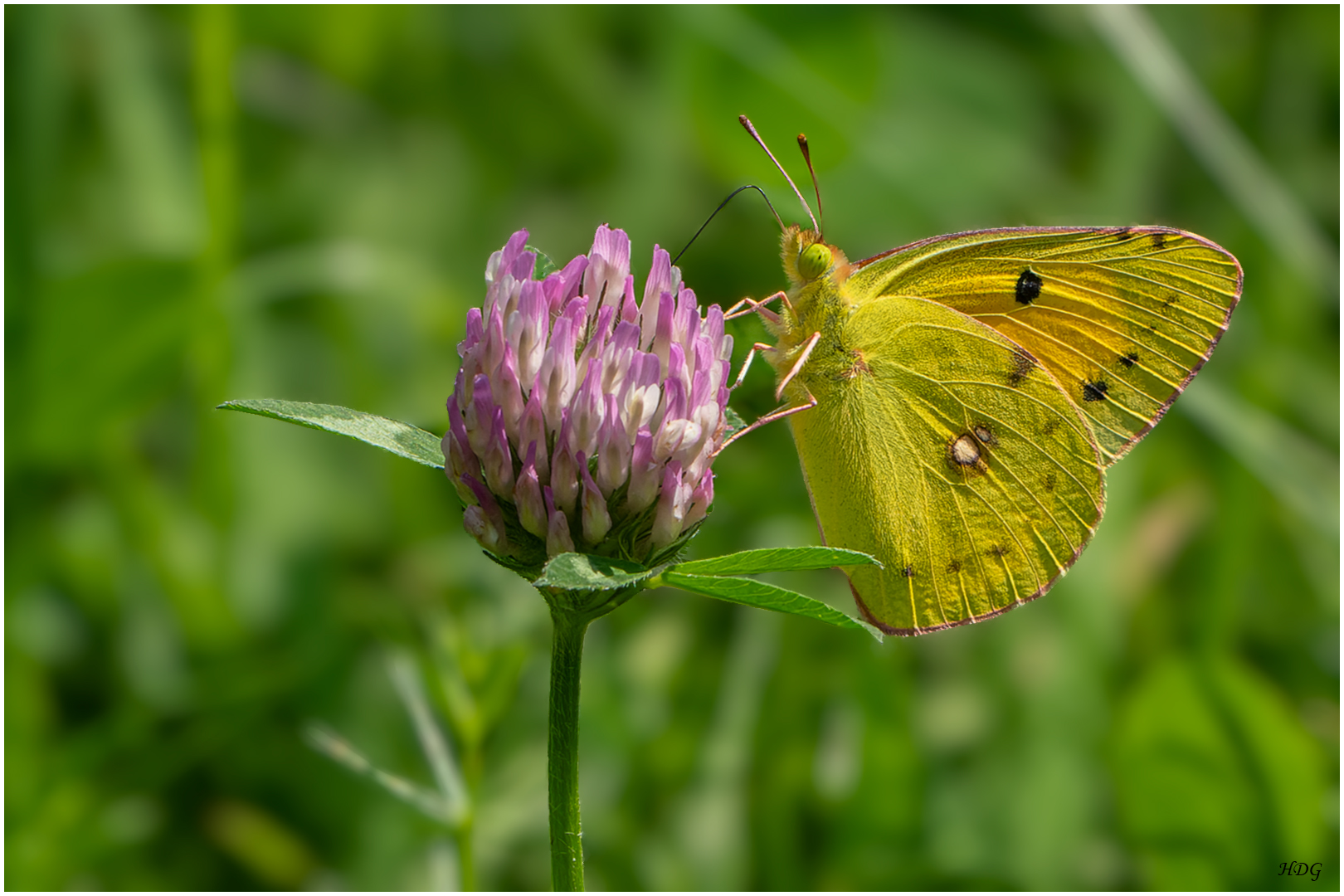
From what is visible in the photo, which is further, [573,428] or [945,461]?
[945,461]

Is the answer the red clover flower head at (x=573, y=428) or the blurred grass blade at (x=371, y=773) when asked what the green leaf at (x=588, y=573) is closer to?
the red clover flower head at (x=573, y=428)

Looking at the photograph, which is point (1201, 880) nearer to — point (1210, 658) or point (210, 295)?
point (1210, 658)

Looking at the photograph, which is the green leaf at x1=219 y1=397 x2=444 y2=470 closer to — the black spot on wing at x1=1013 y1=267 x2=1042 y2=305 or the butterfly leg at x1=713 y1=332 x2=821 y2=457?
the butterfly leg at x1=713 y1=332 x2=821 y2=457

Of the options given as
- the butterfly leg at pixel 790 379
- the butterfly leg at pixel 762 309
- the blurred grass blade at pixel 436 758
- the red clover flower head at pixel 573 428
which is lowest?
the blurred grass blade at pixel 436 758

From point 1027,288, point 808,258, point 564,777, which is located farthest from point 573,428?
point 1027,288

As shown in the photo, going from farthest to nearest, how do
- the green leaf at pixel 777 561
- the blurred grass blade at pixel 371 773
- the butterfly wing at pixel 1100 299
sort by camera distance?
1. the butterfly wing at pixel 1100 299
2. the blurred grass blade at pixel 371 773
3. the green leaf at pixel 777 561

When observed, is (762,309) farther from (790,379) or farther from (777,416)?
(777,416)

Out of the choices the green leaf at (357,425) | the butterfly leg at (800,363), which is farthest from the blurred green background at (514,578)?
the green leaf at (357,425)
